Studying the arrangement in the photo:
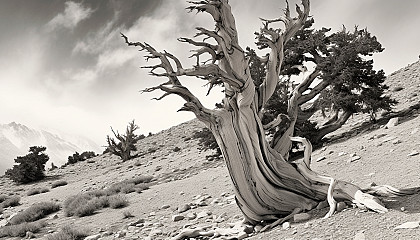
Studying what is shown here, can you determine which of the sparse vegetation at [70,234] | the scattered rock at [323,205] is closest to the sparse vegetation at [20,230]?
the sparse vegetation at [70,234]

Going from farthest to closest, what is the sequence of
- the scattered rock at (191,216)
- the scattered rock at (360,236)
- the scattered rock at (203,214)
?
the scattered rock at (191,216) → the scattered rock at (203,214) → the scattered rock at (360,236)

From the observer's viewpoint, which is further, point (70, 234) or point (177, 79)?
point (70, 234)

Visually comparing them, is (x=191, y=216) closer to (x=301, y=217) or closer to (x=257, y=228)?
(x=257, y=228)

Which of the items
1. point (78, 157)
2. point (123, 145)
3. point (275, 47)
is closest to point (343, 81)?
point (275, 47)

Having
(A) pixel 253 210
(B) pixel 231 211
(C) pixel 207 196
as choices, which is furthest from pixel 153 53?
(C) pixel 207 196

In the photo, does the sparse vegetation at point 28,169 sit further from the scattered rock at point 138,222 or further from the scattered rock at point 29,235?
the scattered rock at point 138,222

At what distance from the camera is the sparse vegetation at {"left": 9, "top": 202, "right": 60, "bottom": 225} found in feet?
30.8

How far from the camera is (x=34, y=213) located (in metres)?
9.68

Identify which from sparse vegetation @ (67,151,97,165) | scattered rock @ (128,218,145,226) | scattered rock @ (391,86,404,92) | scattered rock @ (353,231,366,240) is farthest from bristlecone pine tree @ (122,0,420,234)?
sparse vegetation @ (67,151,97,165)

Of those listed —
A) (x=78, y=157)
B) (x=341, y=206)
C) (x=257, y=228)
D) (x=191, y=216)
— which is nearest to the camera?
(x=341, y=206)

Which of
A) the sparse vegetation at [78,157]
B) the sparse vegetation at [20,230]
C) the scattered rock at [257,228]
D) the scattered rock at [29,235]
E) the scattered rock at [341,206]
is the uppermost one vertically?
the sparse vegetation at [78,157]

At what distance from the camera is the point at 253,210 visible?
489 centimetres

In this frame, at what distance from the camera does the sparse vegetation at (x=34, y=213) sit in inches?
370

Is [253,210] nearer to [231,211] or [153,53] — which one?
[231,211]
